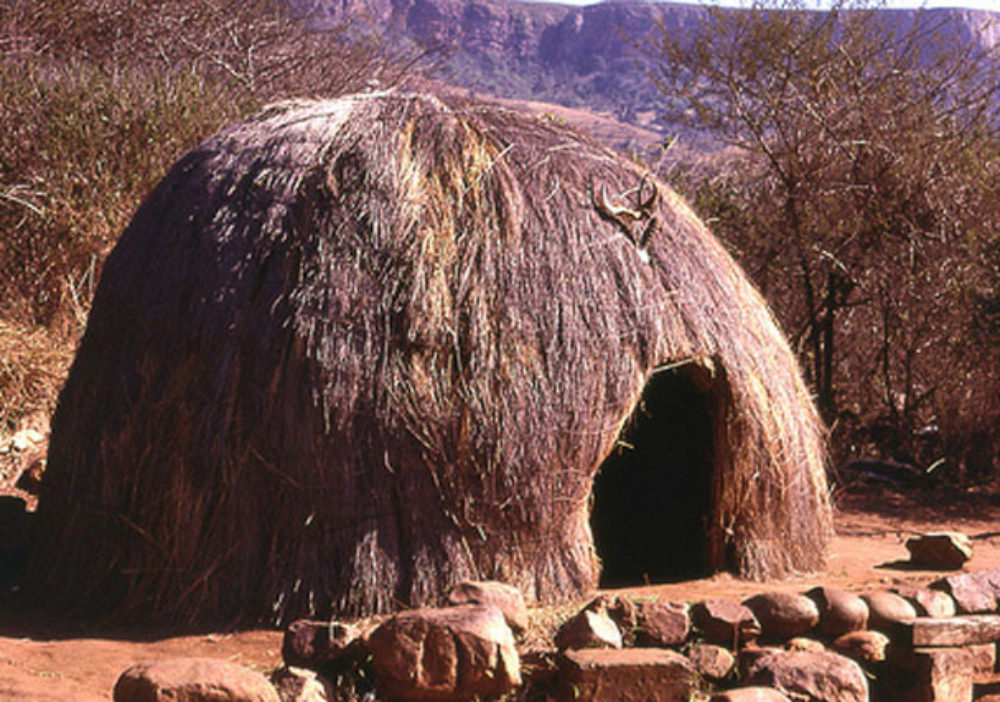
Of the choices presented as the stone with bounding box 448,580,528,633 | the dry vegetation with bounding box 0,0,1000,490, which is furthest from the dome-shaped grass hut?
the dry vegetation with bounding box 0,0,1000,490

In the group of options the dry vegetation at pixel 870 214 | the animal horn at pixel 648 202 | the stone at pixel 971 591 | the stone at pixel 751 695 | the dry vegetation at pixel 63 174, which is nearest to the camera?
the stone at pixel 751 695

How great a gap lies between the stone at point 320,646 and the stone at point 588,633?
810 mm

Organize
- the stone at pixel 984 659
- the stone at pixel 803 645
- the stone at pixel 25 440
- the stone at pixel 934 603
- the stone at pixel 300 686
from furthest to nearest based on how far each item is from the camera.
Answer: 1. the stone at pixel 25 440
2. the stone at pixel 934 603
3. the stone at pixel 984 659
4. the stone at pixel 803 645
5. the stone at pixel 300 686

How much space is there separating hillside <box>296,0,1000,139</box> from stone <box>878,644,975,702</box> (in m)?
33.8

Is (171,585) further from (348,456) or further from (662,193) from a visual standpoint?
(662,193)

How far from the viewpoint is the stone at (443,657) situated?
4492mm

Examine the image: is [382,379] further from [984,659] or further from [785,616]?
[984,659]

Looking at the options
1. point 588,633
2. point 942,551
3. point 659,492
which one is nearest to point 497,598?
point 588,633

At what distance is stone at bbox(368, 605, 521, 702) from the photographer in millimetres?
4492

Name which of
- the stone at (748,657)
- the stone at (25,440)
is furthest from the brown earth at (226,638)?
the stone at (25,440)

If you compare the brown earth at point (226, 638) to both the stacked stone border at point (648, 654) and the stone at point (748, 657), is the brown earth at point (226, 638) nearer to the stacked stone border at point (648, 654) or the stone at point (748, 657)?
the stacked stone border at point (648, 654)

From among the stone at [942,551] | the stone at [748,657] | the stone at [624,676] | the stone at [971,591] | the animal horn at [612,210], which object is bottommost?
the stone at [624,676]

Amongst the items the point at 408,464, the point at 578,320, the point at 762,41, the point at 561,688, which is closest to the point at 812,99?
the point at 762,41

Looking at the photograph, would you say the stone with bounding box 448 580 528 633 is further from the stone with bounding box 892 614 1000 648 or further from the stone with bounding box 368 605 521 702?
the stone with bounding box 892 614 1000 648
